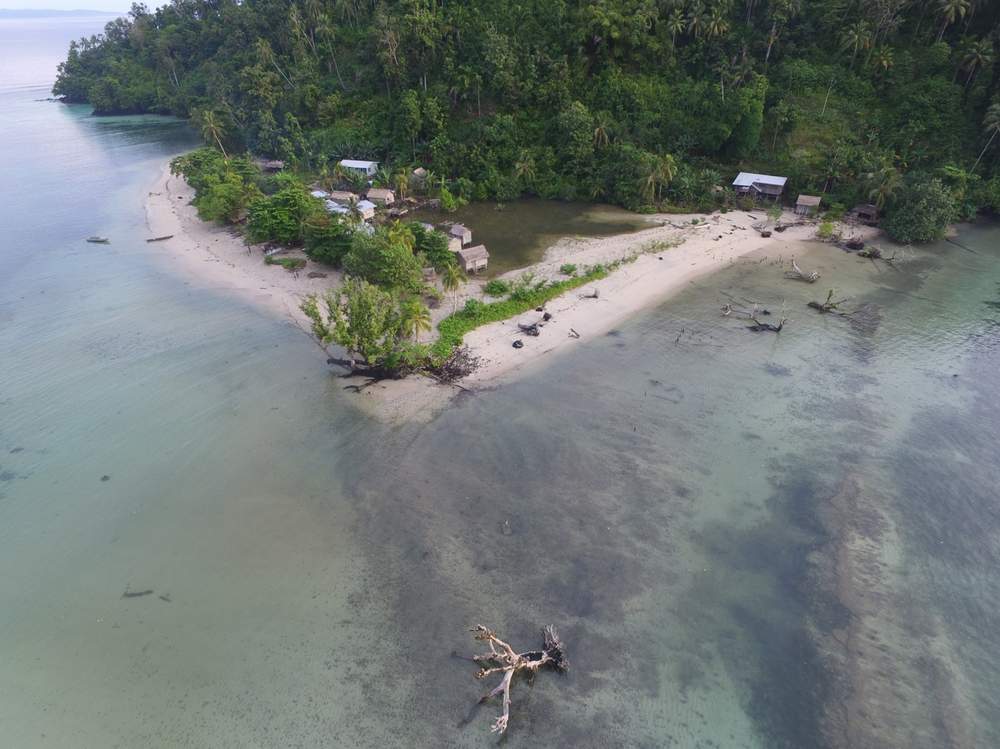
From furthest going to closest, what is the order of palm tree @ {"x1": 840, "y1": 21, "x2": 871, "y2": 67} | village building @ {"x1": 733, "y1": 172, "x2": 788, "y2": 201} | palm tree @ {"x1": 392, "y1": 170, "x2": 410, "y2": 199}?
1. palm tree @ {"x1": 840, "y1": 21, "x2": 871, "y2": 67}
2. palm tree @ {"x1": 392, "y1": 170, "x2": 410, "y2": 199}
3. village building @ {"x1": 733, "y1": 172, "x2": 788, "y2": 201}

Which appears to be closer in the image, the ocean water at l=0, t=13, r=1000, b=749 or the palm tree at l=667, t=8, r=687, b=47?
the ocean water at l=0, t=13, r=1000, b=749

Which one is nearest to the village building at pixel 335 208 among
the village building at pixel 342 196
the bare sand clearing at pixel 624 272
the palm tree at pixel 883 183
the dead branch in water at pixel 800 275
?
the village building at pixel 342 196

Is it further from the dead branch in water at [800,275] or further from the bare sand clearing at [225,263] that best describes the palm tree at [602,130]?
the bare sand clearing at [225,263]

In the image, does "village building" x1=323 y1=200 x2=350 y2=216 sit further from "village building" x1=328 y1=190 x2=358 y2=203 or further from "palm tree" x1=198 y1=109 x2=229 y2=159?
"palm tree" x1=198 y1=109 x2=229 y2=159

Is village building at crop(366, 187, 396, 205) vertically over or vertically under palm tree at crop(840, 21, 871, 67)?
under

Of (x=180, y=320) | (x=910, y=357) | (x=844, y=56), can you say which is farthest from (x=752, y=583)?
(x=844, y=56)

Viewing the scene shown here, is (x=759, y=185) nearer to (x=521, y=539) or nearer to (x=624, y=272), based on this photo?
(x=624, y=272)

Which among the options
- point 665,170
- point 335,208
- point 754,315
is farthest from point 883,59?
point 335,208

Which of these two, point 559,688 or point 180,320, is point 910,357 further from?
point 180,320

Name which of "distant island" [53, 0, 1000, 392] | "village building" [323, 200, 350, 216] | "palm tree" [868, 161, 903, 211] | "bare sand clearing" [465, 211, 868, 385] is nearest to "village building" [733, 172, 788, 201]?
"distant island" [53, 0, 1000, 392]
